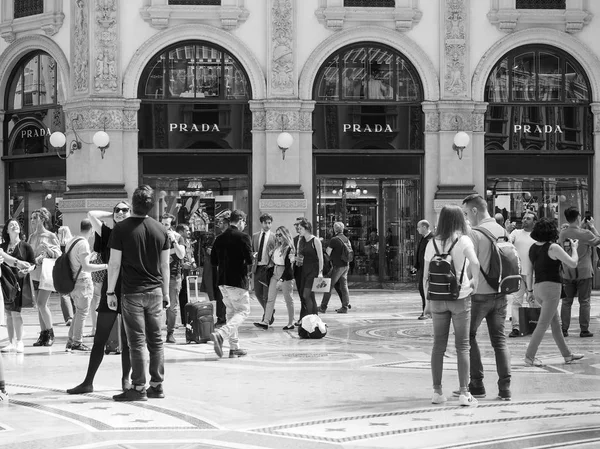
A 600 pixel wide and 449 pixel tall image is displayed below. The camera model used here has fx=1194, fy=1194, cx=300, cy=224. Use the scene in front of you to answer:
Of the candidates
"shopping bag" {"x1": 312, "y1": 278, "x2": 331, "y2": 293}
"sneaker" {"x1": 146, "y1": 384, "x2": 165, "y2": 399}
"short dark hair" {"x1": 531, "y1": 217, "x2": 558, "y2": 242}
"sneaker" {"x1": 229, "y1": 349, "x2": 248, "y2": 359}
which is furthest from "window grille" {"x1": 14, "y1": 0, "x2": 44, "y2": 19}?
"sneaker" {"x1": 146, "y1": 384, "x2": 165, "y2": 399}

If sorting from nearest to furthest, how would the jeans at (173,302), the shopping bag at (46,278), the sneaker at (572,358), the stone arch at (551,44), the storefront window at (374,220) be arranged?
1. the sneaker at (572,358)
2. the shopping bag at (46,278)
3. the jeans at (173,302)
4. the stone arch at (551,44)
5. the storefront window at (374,220)

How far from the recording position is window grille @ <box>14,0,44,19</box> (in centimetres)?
2940

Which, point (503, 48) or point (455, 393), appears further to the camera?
point (503, 48)

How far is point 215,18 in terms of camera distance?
2825 cm

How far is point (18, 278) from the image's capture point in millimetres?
14867

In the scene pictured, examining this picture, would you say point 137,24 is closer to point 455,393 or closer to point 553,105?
point 553,105

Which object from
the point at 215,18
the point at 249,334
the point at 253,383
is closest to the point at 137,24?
the point at 215,18

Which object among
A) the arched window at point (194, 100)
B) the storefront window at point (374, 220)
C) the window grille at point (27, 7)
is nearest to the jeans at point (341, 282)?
the storefront window at point (374, 220)

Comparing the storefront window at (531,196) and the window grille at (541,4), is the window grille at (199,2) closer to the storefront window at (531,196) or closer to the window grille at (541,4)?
the window grille at (541,4)

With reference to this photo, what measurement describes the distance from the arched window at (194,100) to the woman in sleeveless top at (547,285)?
15442 mm

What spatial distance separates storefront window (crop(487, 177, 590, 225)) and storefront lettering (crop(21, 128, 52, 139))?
35.8 feet

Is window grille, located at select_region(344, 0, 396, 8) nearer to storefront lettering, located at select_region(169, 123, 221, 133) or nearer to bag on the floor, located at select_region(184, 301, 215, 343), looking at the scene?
storefront lettering, located at select_region(169, 123, 221, 133)

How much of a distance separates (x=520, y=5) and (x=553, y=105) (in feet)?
8.54

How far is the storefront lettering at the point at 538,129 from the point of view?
29.1m
